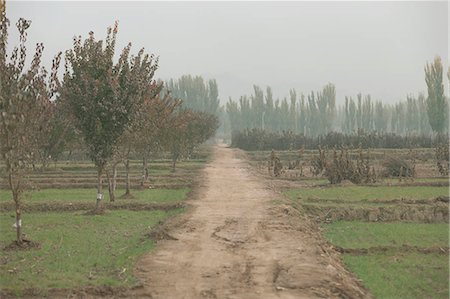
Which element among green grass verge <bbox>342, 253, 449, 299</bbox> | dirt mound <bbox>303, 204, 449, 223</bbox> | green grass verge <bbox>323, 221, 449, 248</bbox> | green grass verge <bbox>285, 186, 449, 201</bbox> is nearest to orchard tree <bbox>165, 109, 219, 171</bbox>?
green grass verge <bbox>285, 186, 449, 201</bbox>

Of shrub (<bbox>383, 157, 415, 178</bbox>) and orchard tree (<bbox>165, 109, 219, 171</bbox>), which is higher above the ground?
orchard tree (<bbox>165, 109, 219, 171</bbox>)

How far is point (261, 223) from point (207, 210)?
3.38m

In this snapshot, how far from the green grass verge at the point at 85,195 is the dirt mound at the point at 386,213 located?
25.0 feet

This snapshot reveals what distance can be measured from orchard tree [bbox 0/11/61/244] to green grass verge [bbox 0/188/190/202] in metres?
8.69

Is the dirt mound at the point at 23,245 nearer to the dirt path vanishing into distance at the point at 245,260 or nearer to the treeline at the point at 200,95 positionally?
the dirt path vanishing into distance at the point at 245,260

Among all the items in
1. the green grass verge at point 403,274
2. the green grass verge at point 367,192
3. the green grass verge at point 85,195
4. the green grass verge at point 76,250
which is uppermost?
the green grass verge at point 85,195

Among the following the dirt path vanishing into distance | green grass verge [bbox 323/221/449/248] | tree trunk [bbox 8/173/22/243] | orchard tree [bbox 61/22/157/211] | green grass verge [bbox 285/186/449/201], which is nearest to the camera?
the dirt path vanishing into distance

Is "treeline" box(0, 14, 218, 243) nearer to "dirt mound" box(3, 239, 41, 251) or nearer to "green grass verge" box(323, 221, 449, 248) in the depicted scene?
"dirt mound" box(3, 239, 41, 251)

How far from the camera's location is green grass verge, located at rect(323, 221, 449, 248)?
14938mm

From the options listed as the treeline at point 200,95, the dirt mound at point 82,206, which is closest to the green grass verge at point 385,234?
the dirt mound at point 82,206

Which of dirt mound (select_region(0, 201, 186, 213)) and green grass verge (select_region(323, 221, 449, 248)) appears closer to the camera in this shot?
green grass verge (select_region(323, 221, 449, 248))

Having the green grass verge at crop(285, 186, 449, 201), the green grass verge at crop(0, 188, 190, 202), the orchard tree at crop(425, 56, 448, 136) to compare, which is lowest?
the green grass verge at crop(285, 186, 449, 201)

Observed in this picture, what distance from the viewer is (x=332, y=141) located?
5969 cm

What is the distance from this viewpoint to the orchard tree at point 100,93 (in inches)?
714
